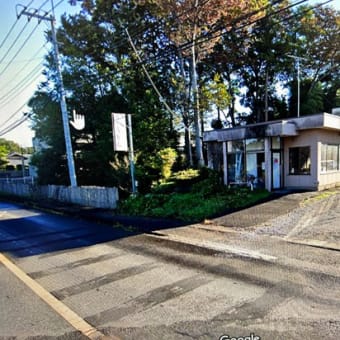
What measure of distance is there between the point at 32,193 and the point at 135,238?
17.3m

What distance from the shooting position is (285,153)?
16.0 metres

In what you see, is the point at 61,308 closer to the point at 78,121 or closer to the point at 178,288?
the point at 178,288

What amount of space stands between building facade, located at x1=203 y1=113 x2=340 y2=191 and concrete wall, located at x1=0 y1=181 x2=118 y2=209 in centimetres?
691

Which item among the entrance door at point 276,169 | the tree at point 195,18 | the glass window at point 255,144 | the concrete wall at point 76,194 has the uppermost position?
the tree at point 195,18

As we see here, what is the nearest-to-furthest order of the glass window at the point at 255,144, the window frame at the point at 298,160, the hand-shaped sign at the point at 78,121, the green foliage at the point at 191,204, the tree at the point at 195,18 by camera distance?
1. the green foliage at the point at 191,204
2. the window frame at the point at 298,160
3. the glass window at the point at 255,144
4. the tree at the point at 195,18
5. the hand-shaped sign at the point at 78,121

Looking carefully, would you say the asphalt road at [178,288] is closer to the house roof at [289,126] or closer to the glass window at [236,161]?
the house roof at [289,126]

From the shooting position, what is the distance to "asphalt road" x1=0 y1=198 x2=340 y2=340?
3705 mm

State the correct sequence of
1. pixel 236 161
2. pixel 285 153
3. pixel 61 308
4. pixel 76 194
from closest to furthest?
pixel 61 308 < pixel 285 153 < pixel 236 161 < pixel 76 194

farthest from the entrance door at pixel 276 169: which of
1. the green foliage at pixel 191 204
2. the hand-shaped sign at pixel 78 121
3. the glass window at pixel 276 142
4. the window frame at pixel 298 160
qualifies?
the hand-shaped sign at pixel 78 121

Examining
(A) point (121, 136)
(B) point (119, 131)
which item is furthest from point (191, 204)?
(B) point (119, 131)

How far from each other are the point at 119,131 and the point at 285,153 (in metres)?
9.04

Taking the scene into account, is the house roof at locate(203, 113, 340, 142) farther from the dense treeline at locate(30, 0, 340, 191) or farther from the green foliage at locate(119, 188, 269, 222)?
the dense treeline at locate(30, 0, 340, 191)

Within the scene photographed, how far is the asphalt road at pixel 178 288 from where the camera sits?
3.71 meters

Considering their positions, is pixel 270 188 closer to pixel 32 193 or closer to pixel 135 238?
pixel 135 238
